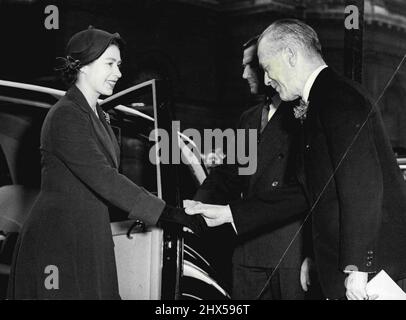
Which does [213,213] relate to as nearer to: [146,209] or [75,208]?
[146,209]

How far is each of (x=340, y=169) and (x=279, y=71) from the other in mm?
529

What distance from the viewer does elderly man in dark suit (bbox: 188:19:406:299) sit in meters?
1.93

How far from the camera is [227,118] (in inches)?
229

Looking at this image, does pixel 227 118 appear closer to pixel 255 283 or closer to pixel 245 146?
pixel 245 146

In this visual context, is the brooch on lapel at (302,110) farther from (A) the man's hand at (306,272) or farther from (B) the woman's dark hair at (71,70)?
(B) the woman's dark hair at (71,70)

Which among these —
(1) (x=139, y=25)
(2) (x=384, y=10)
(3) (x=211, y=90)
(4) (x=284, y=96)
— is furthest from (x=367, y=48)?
(4) (x=284, y=96)

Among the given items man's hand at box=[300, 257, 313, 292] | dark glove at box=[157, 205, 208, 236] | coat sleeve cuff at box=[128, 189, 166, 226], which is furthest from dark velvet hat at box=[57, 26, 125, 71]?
man's hand at box=[300, 257, 313, 292]

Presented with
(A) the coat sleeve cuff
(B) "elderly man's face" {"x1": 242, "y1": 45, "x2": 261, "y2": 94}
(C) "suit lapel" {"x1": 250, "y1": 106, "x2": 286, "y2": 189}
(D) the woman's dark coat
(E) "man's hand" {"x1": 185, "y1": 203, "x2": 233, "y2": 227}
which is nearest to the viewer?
(D) the woman's dark coat

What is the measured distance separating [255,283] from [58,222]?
1164mm

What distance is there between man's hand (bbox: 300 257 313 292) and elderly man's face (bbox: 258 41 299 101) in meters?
0.86

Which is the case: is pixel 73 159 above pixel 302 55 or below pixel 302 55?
below

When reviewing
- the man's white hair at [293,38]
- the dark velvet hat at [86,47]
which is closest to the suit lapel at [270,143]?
the man's white hair at [293,38]

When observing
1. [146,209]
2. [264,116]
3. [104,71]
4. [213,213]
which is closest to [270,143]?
[264,116]

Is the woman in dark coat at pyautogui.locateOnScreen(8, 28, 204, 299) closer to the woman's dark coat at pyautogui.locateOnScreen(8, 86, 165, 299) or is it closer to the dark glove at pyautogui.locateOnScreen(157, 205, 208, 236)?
the woman's dark coat at pyautogui.locateOnScreen(8, 86, 165, 299)
